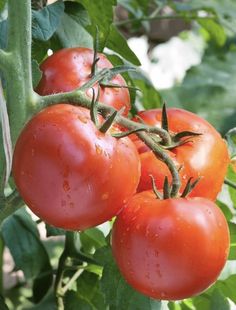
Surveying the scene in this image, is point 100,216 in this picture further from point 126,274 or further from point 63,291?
point 63,291

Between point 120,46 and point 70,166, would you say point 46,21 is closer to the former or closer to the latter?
point 120,46

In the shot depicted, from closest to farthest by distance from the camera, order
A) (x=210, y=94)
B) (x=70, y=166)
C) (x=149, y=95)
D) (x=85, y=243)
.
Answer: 1. (x=70, y=166)
2. (x=85, y=243)
3. (x=149, y=95)
4. (x=210, y=94)

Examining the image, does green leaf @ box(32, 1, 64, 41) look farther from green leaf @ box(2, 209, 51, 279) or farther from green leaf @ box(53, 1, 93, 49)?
green leaf @ box(2, 209, 51, 279)

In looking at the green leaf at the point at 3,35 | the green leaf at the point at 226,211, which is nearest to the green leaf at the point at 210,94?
the green leaf at the point at 226,211

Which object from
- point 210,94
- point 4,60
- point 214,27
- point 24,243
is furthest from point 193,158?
point 214,27

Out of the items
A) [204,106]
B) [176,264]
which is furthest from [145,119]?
[204,106]

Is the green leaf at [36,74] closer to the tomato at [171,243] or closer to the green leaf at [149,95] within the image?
the tomato at [171,243]
